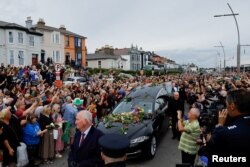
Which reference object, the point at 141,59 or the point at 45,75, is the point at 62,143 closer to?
the point at 45,75

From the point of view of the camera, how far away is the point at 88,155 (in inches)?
159

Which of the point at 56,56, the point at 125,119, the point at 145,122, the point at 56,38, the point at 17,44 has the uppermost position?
the point at 56,38

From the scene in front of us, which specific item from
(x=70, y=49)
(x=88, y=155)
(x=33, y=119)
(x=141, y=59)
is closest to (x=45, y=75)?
(x=33, y=119)

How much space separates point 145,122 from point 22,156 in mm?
3435

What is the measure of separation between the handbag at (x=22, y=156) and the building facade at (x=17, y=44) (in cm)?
3309

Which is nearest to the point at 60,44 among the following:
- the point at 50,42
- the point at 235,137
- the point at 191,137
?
the point at 50,42

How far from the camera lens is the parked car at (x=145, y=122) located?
755 cm

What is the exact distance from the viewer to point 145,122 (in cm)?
829

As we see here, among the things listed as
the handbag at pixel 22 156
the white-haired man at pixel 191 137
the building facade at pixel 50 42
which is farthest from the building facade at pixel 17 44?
the white-haired man at pixel 191 137

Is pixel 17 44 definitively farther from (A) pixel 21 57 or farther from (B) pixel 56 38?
(B) pixel 56 38

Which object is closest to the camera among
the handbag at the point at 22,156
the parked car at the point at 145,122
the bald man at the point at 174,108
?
the handbag at the point at 22,156

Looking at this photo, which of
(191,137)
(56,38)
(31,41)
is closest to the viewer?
(191,137)

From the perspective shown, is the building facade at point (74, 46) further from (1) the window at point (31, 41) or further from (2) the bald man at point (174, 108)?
(2) the bald man at point (174, 108)

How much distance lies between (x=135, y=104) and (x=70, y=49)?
147ft
